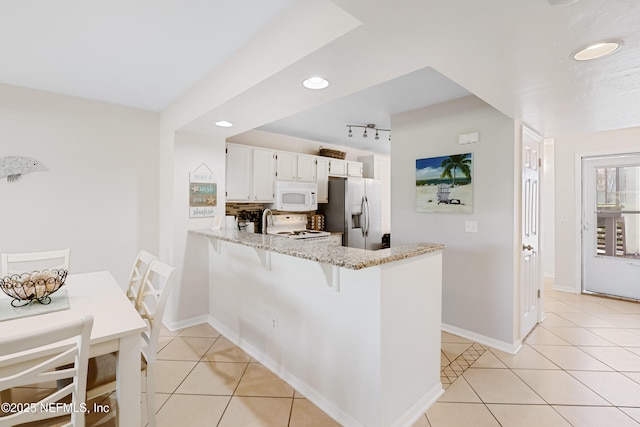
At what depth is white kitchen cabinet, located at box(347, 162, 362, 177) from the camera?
207 inches

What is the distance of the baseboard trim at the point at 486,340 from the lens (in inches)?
104

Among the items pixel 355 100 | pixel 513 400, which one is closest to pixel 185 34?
pixel 355 100

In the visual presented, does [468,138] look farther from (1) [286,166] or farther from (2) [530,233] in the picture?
(1) [286,166]

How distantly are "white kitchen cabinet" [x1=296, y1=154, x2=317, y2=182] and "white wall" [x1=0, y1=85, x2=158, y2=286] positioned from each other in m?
1.91

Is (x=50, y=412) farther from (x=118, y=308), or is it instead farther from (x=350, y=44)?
(x=350, y=44)

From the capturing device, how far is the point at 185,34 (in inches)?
75.9

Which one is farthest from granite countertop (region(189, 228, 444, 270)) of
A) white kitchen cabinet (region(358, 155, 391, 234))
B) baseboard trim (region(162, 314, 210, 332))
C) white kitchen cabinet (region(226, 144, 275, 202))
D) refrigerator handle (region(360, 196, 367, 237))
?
white kitchen cabinet (region(358, 155, 391, 234))

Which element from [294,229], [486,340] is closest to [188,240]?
[294,229]

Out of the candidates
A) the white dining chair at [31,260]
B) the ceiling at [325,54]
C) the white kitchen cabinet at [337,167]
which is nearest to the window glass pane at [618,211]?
the ceiling at [325,54]

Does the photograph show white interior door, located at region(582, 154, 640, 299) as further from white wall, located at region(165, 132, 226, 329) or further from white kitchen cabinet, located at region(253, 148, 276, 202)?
white wall, located at region(165, 132, 226, 329)

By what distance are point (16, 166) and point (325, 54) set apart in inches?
119

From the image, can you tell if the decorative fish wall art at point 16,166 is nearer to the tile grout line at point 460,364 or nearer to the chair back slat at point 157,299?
the chair back slat at point 157,299

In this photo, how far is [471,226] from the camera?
2895 millimetres

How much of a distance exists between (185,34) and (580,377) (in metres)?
3.74
